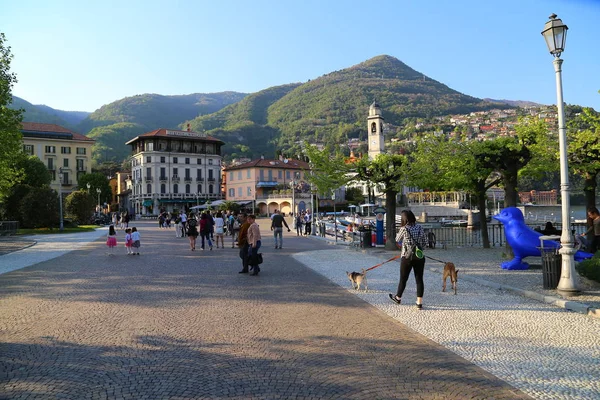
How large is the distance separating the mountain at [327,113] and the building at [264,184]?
172 ft

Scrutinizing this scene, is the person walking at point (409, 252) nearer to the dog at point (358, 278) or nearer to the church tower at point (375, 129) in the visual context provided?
the dog at point (358, 278)

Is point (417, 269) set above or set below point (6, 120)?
below

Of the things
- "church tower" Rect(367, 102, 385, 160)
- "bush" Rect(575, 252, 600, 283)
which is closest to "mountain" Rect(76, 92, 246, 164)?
"church tower" Rect(367, 102, 385, 160)

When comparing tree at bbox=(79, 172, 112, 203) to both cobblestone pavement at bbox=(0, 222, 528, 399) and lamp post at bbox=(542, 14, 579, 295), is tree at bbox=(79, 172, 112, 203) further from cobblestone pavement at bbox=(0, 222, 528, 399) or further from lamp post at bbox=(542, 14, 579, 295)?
lamp post at bbox=(542, 14, 579, 295)

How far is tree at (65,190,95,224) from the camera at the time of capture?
4041 cm

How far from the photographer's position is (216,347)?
548 centimetres

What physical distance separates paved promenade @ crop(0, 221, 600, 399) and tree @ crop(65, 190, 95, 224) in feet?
108

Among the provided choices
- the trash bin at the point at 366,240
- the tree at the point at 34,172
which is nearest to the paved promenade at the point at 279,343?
the trash bin at the point at 366,240

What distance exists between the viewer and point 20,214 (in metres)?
34.9

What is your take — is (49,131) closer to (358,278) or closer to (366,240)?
(366,240)

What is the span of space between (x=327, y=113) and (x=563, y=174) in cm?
16805

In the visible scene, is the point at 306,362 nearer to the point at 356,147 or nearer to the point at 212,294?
the point at 212,294

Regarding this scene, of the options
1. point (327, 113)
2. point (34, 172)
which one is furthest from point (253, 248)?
point (327, 113)

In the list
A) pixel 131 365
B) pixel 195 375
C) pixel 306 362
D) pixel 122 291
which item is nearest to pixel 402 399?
pixel 306 362
